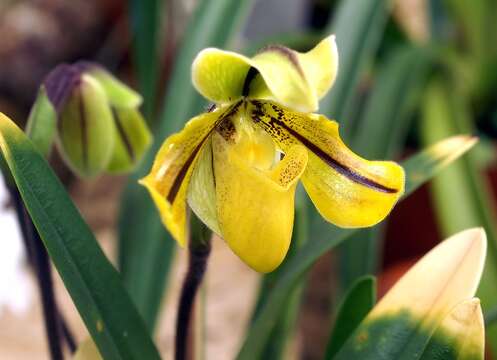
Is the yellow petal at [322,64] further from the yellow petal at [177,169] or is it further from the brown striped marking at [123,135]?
the brown striped marking at [123,135]

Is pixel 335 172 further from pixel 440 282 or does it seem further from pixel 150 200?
pixel 150 200

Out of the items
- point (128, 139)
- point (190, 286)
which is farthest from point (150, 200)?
point (190, 286)

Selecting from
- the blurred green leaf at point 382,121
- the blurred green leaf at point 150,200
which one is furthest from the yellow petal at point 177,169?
the blurred green leaf at point 382,121

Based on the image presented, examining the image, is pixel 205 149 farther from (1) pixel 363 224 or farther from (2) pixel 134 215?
(2) pixel 134 215

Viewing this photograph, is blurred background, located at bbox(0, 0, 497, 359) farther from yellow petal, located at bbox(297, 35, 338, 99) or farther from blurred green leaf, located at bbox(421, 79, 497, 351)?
yellow petal, located at bbox(297, 35, 338, 99)

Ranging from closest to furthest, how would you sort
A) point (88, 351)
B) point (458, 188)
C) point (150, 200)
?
point (88, 351)
point (150, 200)
point (458, 188)

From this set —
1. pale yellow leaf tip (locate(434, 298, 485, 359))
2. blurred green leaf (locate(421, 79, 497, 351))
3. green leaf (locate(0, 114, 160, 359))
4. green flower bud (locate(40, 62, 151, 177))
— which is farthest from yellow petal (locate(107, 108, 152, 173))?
blurred green leaf (locate(421, 79, 497, 351))
